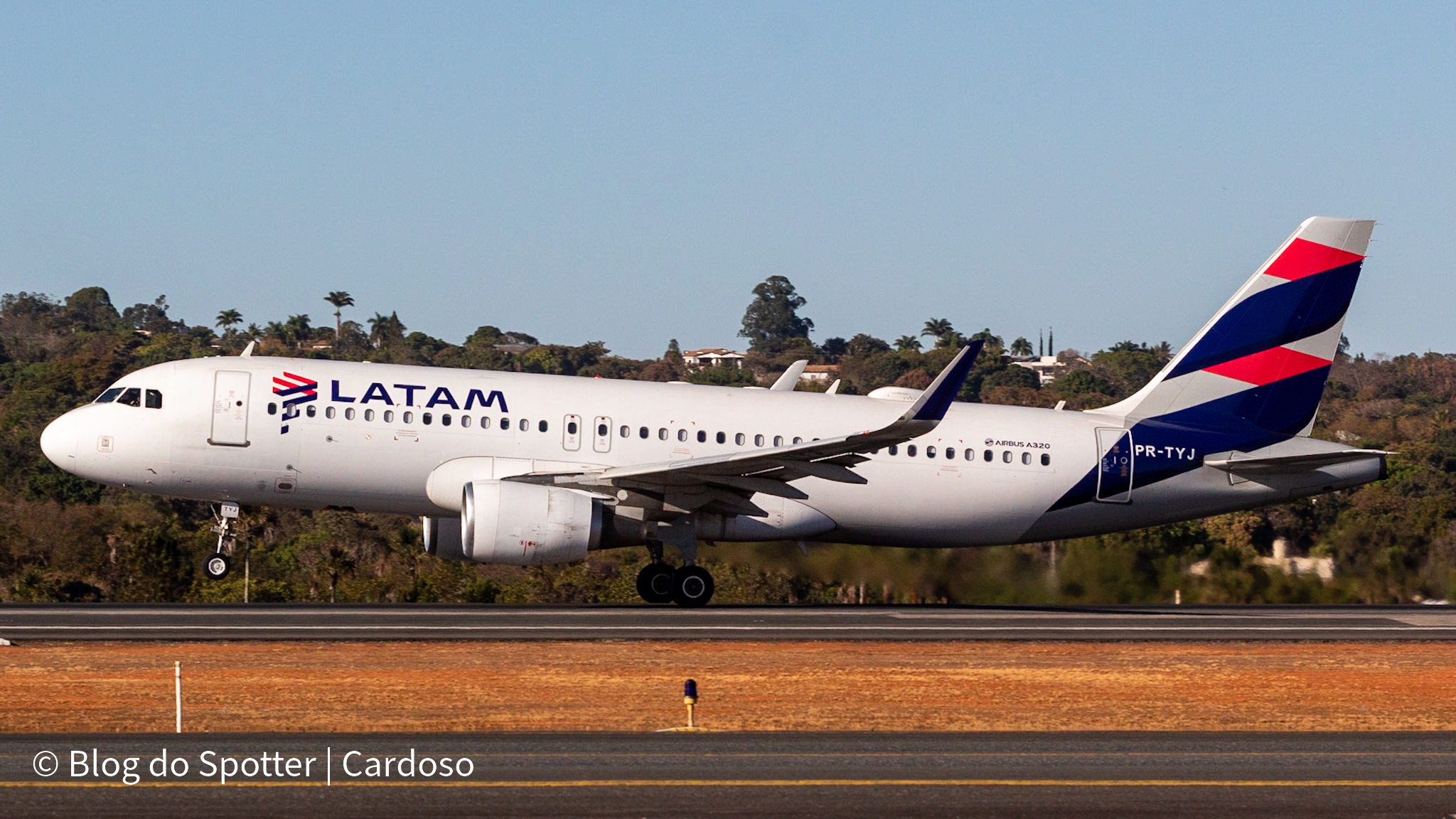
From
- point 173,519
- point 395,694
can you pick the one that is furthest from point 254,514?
point 395,694

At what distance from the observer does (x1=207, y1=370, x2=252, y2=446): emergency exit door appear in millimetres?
27859

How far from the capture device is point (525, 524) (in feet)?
87.1

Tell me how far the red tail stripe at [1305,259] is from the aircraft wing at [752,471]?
878cm

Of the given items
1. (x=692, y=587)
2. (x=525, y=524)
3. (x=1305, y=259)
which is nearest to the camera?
(x=525, y=524)

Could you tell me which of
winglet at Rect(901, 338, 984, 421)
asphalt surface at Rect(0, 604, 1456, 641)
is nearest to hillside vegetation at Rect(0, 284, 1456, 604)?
asphalt surface at Rect(0, 604, 1456, 641)

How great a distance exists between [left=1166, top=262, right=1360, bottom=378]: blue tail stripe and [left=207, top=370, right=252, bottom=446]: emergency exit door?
16730 millimetres

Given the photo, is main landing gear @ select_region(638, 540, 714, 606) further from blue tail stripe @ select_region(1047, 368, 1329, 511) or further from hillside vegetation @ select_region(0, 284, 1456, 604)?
blue tail stripe @ select_region(1047, 368, 1329, 511)

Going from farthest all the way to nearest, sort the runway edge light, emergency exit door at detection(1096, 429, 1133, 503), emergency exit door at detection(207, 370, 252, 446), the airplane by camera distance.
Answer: emergency exit door at detection(1096, 429, 1133, 503) < emergency exit door at detection(207, 370, 252, 446) < the airplane < the runway edge light

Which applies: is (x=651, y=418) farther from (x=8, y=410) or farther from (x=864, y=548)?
(x=8, y=410)

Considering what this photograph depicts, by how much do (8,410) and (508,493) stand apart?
54849mm

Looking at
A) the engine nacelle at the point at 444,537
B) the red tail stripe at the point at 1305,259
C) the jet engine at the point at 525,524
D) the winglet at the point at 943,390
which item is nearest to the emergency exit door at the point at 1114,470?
the red tail stripe at the point at 1305,259

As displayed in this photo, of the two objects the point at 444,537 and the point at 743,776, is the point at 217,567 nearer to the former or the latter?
the point at 444,537

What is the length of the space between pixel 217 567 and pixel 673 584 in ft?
24.8

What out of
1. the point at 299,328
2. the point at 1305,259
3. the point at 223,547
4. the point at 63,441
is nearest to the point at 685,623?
the point at 223,547
